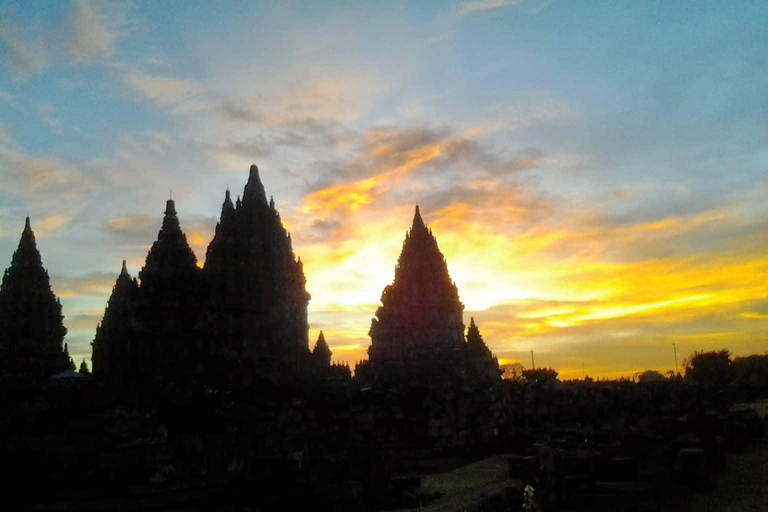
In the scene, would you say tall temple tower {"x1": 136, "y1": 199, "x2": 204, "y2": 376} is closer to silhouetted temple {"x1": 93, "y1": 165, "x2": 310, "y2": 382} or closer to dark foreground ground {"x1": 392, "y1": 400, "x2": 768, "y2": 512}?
silhouetted temple {"x1": 93, "y1": 165, "x2": 310, "y2": 382}

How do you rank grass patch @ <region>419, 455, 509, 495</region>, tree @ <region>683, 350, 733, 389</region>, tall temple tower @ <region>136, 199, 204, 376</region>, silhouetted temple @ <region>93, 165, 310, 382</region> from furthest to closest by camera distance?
tree @ <region>683, 350, 733, 389</region>
silhouetted temple @ <region>93, 165, 310, 382</region>
tall temple tower @ <region>136, 199, 204, 376</region>
grass patch @ <region>419, 455, 509, 495</region>

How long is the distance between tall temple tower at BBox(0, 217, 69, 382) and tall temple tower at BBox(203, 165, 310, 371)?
12.0 metres

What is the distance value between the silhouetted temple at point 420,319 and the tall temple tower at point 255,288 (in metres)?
12.0

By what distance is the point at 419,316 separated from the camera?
54938 millimetres

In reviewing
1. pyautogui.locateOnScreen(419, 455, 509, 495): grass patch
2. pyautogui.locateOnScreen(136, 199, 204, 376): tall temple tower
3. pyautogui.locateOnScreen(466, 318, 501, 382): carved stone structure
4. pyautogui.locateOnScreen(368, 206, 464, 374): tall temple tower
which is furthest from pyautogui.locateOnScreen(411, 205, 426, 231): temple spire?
pyautogui.locateOnScreen(419, 455, 509, 495): grass patch

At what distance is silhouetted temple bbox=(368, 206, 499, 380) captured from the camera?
5350 cm

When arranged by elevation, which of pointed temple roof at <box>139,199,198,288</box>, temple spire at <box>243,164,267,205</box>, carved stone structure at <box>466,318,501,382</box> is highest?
temple spire at <box>243,164,267,205</box>

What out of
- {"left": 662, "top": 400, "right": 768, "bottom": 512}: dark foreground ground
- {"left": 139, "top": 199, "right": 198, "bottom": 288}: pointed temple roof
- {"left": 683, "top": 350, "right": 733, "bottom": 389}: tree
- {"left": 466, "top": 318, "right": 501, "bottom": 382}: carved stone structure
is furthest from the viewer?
{"left": 683, "top": 350, "right": 733, "bottom": 389}: tree

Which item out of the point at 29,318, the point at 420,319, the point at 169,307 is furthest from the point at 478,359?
the point at 29,318

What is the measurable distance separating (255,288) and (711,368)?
58865 mm

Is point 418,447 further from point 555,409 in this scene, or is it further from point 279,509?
point 279,509

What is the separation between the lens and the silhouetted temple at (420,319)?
53500 mm

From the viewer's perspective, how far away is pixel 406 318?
182 ft

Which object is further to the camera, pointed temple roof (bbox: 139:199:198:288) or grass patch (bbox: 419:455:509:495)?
pointed temple roof (bbox: 139:199:198:288)
